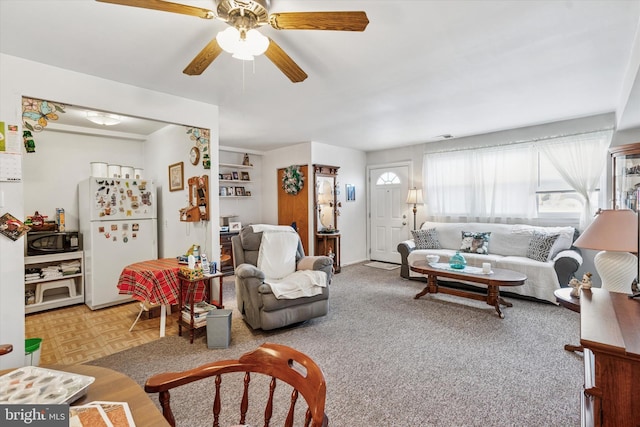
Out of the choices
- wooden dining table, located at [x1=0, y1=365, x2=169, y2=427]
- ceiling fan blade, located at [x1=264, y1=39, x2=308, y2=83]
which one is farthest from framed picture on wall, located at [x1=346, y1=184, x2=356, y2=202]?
wooden dining table, located at [x1=0, y1=365, x2=169, y2=427]

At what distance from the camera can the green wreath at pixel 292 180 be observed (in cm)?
538

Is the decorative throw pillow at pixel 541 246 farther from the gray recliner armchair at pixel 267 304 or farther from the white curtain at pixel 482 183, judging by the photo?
the gray recliner armchair at pixel 267 304

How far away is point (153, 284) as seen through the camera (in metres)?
2.78

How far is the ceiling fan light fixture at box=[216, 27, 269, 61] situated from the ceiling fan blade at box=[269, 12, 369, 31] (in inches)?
4.0

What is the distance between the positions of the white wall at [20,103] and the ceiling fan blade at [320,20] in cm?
192

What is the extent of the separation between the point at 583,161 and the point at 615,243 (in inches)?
121

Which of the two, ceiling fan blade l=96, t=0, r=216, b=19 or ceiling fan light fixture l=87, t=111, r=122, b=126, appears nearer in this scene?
ceiling fan blade l=96, t=0, r=216, b=19

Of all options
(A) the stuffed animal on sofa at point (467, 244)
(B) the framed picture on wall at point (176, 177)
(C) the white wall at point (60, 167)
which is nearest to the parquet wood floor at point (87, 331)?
(C) the white wall at point (60, 167)

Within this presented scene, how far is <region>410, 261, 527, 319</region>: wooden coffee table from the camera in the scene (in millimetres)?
3204

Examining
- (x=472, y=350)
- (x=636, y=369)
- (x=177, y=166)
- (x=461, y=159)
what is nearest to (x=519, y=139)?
(x=461, y=159)

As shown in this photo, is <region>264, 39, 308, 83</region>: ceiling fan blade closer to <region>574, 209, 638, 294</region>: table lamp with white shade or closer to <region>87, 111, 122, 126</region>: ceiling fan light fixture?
<region>574, 209, 638, 294</region>: table lamp with white shade

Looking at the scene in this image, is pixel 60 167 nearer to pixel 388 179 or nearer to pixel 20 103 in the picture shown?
pixel 20 103

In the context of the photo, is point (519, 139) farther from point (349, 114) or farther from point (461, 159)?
point (349, 114)

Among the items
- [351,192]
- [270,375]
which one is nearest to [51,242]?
[270,375]
